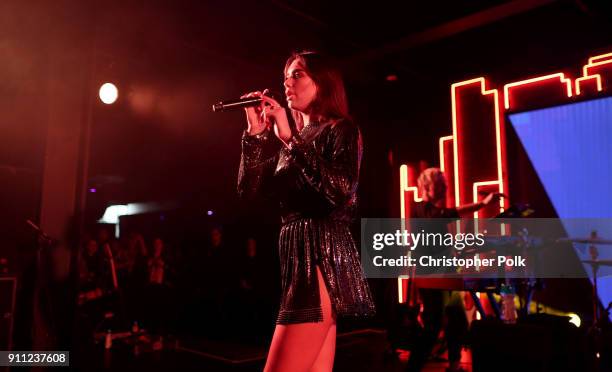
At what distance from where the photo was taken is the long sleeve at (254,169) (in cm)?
142

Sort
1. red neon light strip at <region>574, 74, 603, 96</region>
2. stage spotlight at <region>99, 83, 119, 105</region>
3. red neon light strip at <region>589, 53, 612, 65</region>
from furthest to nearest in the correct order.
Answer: stage spotlight at <region>99, 83, 119, 105</region>
red neon light strip at <region>589, 53, 612, 65</region>
red neon light strip at <region>574, 74, 603, 96</region>

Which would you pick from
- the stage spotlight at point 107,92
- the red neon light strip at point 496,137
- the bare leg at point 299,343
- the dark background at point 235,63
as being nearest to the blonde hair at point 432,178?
the red neon light strip at point 496,137

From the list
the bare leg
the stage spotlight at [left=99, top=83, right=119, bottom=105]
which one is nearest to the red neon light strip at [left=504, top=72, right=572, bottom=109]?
the stage spotlight at [left=99, top=83, right=119, bottom=105]

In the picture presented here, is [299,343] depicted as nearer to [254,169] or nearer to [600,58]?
[254,169]

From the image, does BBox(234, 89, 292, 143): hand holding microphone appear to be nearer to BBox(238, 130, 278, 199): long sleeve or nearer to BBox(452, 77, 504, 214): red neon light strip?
BBox(238, 130, 278, 199): long sleeve

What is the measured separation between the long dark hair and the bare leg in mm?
480

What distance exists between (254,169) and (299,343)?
53 cm

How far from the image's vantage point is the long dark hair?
4.60 ft

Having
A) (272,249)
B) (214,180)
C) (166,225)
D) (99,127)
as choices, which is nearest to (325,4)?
(272,249)

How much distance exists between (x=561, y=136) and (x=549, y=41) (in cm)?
116

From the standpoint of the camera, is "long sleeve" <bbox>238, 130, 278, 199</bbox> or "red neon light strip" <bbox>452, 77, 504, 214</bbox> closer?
"long sleeve" <bbox>238, 130, 278, 199</bbox>

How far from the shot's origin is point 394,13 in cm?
500

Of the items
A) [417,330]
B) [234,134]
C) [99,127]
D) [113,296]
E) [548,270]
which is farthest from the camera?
[99,127]

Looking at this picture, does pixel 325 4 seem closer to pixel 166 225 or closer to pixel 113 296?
pixel 113 296
